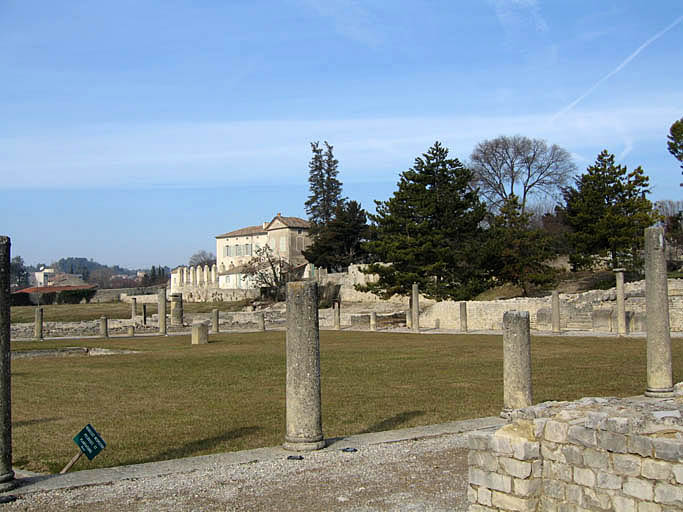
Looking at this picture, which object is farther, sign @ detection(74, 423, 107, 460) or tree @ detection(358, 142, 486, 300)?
tree @ detection(358, 142, 486, 300)

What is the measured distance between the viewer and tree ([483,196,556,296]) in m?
37.2

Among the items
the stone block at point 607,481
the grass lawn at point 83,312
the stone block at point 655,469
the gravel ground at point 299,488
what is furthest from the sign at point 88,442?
the grass lawn at point 83,312

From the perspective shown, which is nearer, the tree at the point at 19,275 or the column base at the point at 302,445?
the column base at the point at 302,445

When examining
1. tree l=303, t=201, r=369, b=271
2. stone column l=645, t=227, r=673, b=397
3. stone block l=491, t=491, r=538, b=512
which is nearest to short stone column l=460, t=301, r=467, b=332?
stone column l=645, t=227, r=673, b=397

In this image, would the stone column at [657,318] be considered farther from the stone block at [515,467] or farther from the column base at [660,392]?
the stone block at [515,467]

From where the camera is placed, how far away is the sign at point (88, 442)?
6.44m

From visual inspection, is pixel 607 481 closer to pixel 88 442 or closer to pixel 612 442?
pixel 612 442

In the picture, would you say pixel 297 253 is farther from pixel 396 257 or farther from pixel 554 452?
pixel 554 452

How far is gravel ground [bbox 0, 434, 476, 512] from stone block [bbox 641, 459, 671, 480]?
1493mm

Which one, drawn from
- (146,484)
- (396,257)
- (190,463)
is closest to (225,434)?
(190,463)

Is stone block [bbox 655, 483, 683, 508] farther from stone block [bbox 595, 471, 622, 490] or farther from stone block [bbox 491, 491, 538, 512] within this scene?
stone block [bbox 491, 491, 538, 512]

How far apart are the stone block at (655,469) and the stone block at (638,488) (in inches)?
2.2

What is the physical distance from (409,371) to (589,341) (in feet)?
33.4

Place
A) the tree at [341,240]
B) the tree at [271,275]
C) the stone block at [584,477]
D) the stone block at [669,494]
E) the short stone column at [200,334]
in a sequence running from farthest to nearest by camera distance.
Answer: the tree at [341,240] → the tree at [271,275] → the short stone column at [200,334] → the stone block at [584,477] → the stone block at [669,494]
